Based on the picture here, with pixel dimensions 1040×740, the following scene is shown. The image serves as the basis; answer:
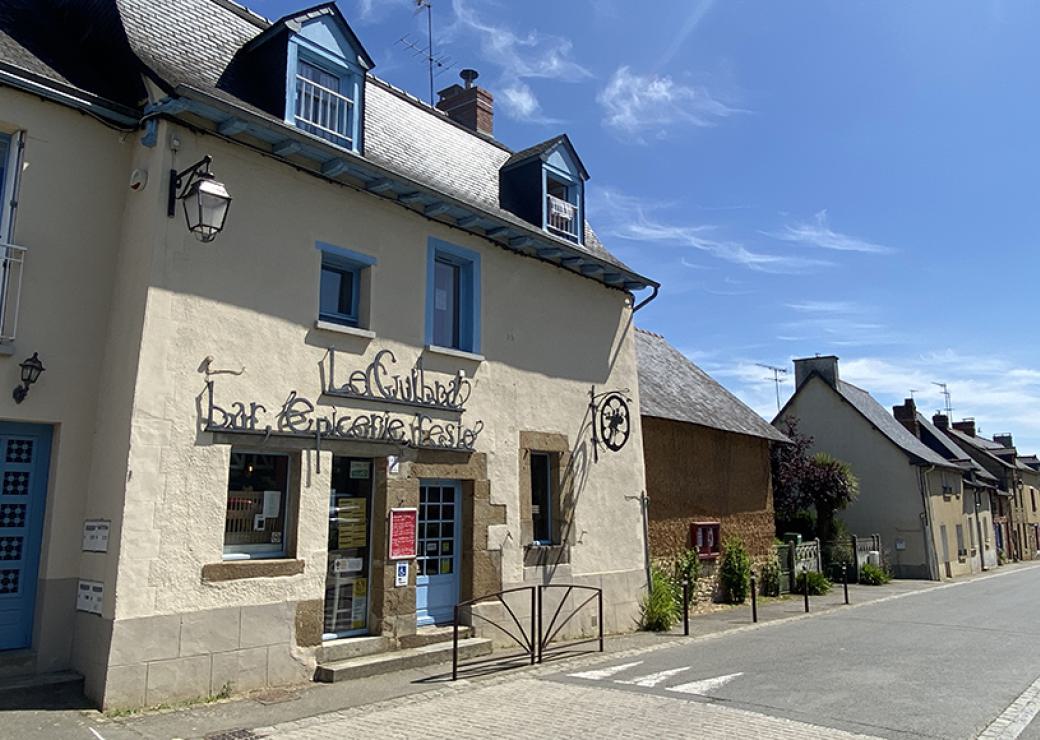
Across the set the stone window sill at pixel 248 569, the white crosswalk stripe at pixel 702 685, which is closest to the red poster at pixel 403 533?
the stone window sill at pixel 248 569

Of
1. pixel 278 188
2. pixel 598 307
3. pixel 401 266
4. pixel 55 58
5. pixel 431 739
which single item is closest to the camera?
pixel 431 739

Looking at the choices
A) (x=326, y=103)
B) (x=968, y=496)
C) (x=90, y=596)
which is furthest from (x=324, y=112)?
(x=968, y=496)

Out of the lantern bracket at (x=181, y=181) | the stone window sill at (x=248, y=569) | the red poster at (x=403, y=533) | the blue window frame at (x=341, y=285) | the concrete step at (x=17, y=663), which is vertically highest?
the lantern bracket at (x=181, y=181)

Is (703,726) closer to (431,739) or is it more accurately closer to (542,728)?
(542,728)

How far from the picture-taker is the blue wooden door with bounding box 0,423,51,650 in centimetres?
673

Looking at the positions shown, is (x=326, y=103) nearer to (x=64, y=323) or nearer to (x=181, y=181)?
(x=181, y=181)

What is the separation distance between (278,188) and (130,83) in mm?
1687

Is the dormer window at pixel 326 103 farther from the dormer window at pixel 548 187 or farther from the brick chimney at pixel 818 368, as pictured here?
the brick chimney at pixel 818 368

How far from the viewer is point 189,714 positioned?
6566 millimetres

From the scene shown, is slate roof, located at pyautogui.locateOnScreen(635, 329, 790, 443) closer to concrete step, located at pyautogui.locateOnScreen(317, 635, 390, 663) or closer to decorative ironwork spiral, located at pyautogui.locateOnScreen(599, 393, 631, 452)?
decorative ironwork spiral, located at pyautogui.locateOnScreen(599, 393, 631, 452)

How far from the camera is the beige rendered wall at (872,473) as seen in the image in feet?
87.8

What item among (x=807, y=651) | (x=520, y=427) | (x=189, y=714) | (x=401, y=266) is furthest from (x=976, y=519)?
(x=189, y=714)

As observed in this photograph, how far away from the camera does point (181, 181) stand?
7.40 m

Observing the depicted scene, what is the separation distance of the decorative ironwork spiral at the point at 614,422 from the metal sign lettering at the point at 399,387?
2922mm
